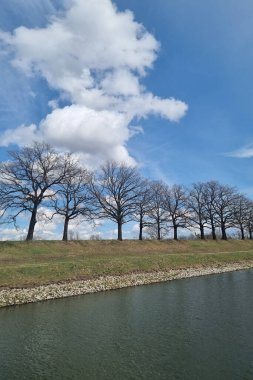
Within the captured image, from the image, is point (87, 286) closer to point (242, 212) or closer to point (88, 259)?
point (88, 259)

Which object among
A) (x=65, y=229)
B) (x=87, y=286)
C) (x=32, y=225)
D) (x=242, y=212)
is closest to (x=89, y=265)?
(x=87, y=286)

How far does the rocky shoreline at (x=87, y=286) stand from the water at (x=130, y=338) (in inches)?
64.6

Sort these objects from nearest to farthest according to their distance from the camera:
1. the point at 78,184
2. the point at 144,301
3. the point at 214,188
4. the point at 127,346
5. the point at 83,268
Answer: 1. the point at 127,346
2. the point at 144,301
3. the point at 83,268
4. the point at 78,184
5. the point at 214,188

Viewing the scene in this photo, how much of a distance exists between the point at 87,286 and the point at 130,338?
51.4ft

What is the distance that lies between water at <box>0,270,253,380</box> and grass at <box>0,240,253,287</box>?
6325 mm

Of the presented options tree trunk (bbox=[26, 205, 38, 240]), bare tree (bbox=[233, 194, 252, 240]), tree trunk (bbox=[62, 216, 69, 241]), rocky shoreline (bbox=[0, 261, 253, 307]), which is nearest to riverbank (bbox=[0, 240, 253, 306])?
rocky shoreline (bbox=[0, 261, 253, 307])

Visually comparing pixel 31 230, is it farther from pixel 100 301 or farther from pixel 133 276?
pixel 100 301

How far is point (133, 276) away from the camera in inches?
1479

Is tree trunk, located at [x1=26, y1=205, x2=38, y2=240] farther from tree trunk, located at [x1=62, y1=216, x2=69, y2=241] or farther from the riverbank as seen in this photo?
tree trunk, located at [x1=62, y1=216, x2=69, y2=241]

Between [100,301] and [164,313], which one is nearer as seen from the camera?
[164,313]

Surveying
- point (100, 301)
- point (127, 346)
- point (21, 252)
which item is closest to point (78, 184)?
point (21, 252)

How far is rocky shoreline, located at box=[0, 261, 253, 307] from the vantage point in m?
A: 26.7

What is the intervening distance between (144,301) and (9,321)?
10.00 meters

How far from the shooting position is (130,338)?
16594 mm
